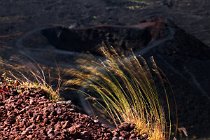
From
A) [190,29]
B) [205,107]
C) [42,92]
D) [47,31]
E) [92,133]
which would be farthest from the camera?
[190,29]

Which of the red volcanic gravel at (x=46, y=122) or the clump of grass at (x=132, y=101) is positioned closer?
the red volcanic gravel at (x=46, y=122)

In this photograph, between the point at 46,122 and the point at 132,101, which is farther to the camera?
the point at 132,101

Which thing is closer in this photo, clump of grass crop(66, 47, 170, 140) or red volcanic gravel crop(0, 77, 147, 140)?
red volcanic gravel crop(0, 77, 147, 140)

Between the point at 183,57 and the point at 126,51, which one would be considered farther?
the point at 126,51

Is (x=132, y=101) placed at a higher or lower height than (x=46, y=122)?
lower

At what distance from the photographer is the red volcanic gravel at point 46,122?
4.48m

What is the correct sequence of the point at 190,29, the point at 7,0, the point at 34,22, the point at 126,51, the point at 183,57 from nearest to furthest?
the point at 183,57
the point at 126,51
the point at 190,29
the point at 34,22
the point at 7,0

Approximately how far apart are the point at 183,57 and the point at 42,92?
589cm

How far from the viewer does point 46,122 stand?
4.78 m

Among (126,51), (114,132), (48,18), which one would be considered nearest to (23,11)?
(48,18)

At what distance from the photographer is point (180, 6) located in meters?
20.1

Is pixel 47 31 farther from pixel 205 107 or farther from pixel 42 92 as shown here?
pixel 42 92

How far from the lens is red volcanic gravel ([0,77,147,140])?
14.7 feet

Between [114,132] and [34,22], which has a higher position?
[114,132]
